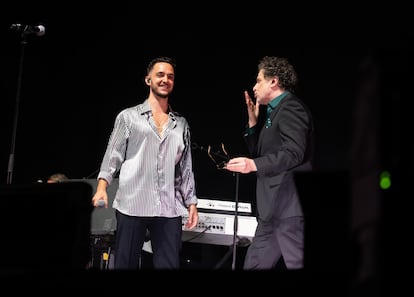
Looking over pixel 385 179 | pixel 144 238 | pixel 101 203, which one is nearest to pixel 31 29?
pixel 101 203

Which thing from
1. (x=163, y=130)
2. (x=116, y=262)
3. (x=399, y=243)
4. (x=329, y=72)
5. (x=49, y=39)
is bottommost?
(x=116, y=262)

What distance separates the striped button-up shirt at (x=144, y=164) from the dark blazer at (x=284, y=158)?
535 mm

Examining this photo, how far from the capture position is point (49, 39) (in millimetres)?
5371

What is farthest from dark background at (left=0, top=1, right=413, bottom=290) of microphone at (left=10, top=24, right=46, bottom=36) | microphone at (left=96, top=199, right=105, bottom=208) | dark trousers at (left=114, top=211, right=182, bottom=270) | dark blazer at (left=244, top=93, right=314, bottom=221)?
microphone at (left=96, top=199, right=105, bottom=208)

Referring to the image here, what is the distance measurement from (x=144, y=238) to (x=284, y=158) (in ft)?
2.94

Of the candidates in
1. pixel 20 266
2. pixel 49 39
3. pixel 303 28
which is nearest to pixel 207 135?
pixel 303 28

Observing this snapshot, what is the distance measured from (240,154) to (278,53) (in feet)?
3.31

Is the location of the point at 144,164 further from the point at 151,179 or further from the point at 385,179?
the point at 385,179

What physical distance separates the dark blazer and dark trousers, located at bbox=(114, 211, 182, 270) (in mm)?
513

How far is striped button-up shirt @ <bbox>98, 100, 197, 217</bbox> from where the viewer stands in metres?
2.69

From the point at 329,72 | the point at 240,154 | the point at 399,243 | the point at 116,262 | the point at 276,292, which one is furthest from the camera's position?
the point at 240,154

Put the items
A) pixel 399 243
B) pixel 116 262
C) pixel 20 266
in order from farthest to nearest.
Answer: pixel 116 262 < pixel 20 266 < pixel 399 243

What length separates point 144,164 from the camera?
8.96ft

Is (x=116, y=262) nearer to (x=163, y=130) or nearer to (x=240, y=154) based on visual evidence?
(x=163, y=130)
